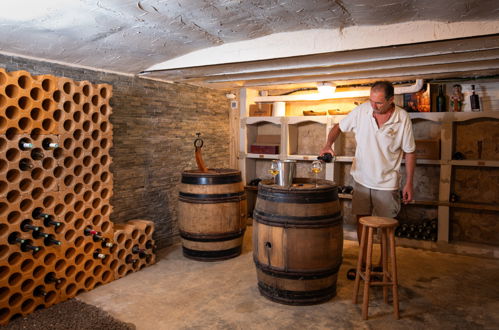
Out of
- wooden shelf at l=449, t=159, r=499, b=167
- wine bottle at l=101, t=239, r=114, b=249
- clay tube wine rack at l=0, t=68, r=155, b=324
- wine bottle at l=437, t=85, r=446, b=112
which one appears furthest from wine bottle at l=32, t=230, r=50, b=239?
wine bottle at l=437, t=85, r=446, b=112

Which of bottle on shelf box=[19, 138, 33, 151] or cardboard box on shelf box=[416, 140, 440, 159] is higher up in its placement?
bottle on shelf box=[19, 138, 33, 151]

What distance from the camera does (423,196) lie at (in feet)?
16.5

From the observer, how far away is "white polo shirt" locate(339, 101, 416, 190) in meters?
3.37

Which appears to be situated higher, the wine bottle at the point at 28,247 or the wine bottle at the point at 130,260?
the wine bottle at the point at 28,247

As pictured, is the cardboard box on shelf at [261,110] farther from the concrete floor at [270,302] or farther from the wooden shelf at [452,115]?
the concrete floor at [270,302]

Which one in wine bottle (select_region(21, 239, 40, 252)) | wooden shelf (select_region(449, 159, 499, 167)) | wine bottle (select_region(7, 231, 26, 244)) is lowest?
wine bottle (select_region(21, 239, 40, 252))

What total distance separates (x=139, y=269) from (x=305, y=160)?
280 cm

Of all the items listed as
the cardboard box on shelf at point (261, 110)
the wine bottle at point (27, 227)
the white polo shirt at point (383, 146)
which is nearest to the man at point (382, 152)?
the white polo shirt at point (383, 146)

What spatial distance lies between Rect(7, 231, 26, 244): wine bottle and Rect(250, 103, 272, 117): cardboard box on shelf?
12.0 feet

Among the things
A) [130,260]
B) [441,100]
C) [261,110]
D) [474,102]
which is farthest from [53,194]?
[474,102]

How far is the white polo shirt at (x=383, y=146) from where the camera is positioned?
11.1ft

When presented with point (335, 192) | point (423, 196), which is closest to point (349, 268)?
point (335, 192)

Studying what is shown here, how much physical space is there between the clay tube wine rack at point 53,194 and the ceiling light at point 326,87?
269cm

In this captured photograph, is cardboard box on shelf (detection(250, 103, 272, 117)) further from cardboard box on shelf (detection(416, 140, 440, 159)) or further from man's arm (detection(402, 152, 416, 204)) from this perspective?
man's arm (detection(402, 152, 416, 204))
